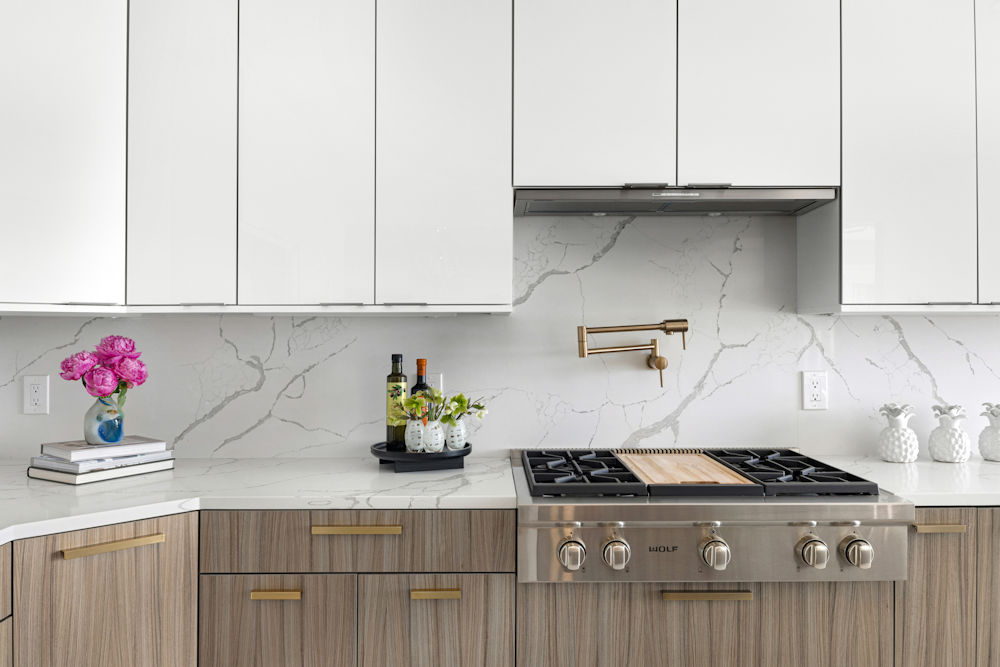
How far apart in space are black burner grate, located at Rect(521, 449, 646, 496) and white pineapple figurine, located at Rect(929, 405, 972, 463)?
105 centimetres

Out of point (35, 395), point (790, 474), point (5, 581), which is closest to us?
point (5, 581)

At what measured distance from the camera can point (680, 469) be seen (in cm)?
A: 193

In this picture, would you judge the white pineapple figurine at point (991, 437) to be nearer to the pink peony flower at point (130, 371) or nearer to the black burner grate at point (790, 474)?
the black burner grate at point (790, 474)

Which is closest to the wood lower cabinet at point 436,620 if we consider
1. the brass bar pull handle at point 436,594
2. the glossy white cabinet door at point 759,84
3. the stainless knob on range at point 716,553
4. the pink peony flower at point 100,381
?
the brass bar pull handle at point 436,594

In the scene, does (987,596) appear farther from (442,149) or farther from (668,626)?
(442,149)

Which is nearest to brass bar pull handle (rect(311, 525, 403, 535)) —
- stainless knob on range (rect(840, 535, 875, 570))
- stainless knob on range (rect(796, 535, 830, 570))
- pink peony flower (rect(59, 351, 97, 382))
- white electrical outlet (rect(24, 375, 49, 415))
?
pink peony flower (rect(59, 351, 97, 382))

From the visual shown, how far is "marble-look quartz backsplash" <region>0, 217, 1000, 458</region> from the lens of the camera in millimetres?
2254

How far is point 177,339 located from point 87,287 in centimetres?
42

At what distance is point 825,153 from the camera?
1.93m

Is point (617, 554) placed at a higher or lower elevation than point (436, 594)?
higher

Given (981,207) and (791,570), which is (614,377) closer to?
(791,570)

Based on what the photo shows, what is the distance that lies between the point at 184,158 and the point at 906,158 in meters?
2.11

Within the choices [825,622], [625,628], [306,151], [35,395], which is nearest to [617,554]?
[625,628]

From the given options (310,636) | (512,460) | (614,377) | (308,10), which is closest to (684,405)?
(614,377)
